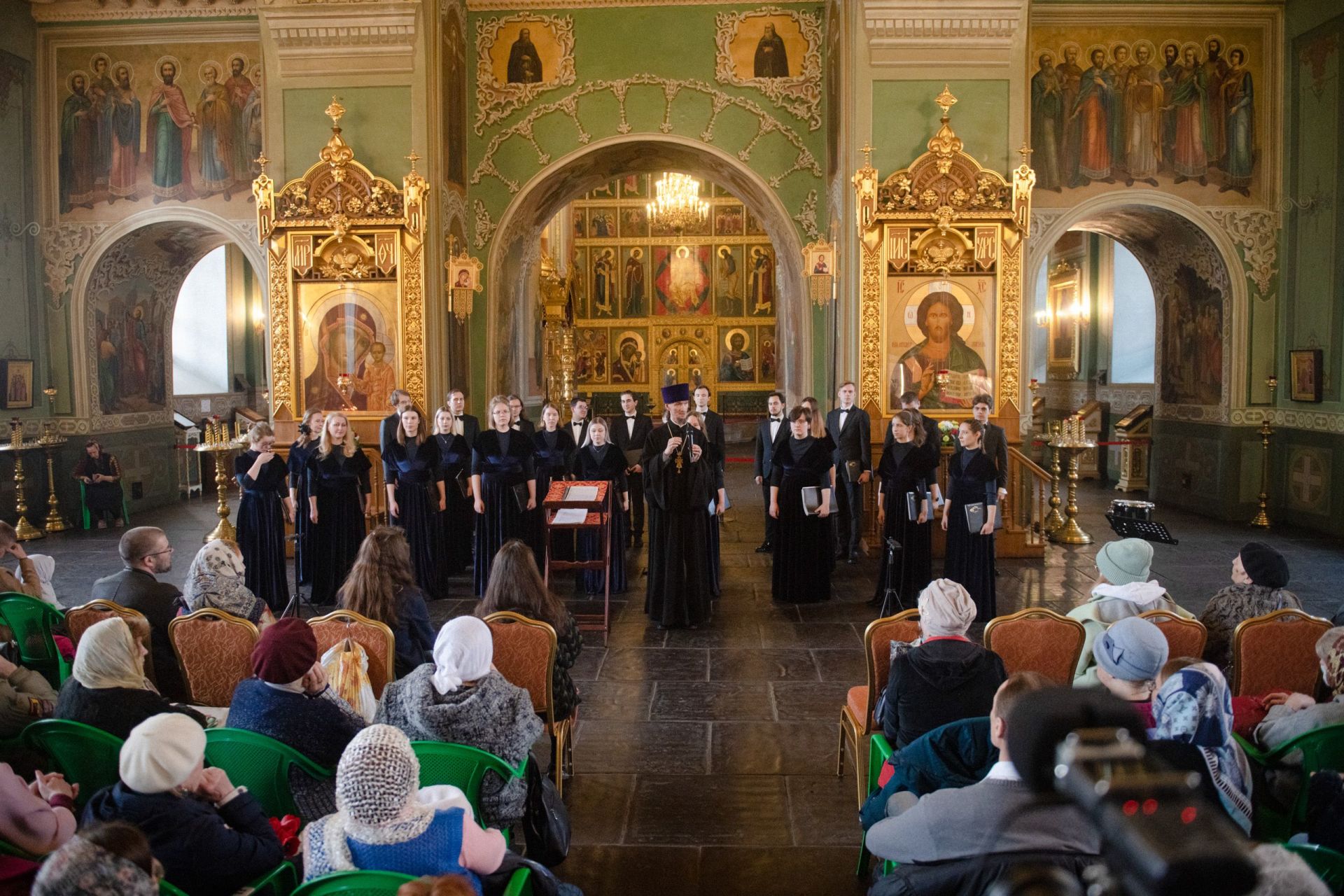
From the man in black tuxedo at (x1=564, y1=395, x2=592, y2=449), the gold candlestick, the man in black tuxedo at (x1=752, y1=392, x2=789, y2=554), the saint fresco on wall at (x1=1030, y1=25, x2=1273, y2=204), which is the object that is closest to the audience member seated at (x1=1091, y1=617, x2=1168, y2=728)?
the man in black tuxedo at (x1=752, y1=392, x2=789, y2=554)

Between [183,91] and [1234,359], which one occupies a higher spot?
[183,91]

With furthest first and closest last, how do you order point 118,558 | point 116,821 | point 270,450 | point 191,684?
1. point 118,558
2. point 270,450
3. point 191,684
4. point 116,821

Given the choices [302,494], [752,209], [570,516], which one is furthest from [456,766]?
[752,209]

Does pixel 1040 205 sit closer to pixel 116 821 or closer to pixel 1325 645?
pixel 1325 645

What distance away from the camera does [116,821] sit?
2346mm

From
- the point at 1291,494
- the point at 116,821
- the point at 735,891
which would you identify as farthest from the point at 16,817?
the point at 1291,494

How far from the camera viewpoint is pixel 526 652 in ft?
15.8

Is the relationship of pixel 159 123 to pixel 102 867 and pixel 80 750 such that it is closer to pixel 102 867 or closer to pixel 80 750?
pixel 80 750

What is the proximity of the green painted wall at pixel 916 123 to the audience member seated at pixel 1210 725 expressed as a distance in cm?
984

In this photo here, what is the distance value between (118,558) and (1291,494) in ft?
49.9

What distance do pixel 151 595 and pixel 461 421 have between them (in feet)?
20.6

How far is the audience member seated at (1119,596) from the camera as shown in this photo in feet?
16.5

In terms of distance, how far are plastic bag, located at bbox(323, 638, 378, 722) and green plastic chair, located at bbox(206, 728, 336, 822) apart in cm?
80

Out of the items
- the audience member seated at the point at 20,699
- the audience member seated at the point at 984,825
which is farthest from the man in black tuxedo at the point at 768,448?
the audience member seated at the point at 984,825
